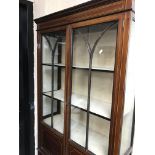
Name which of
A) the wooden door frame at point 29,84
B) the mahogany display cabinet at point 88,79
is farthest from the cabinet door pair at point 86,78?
the wooden door frame at point 29,84

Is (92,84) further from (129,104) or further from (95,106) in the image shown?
(129,104)

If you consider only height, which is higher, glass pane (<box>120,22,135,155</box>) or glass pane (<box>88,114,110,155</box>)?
glass pane (<box>120,22,135,155</box>)

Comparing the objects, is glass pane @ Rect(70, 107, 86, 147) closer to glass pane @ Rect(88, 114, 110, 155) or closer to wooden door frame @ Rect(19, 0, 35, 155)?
glass pane @ Rect(88, 114, 110, 155)

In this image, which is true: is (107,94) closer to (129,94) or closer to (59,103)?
(129,94)

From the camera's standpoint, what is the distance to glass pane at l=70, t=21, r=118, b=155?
109cm

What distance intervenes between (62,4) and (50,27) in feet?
1.30

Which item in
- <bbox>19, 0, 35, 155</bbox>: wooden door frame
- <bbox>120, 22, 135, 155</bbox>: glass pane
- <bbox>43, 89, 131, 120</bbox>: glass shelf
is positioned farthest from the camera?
<bbox>19, 0, 35, 155</bbox>: wooden door frame

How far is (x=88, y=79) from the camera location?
4.09 ft

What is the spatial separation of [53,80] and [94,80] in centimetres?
58

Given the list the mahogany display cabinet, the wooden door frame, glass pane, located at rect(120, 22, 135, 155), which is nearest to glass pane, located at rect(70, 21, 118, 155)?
the mahogany display cabinet

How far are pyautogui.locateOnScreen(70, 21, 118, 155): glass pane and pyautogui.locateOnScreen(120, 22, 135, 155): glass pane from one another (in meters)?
0.13

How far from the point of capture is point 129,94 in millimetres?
992
